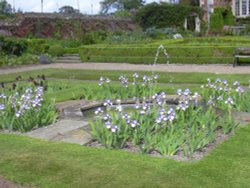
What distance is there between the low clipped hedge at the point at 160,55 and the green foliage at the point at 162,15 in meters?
17.4

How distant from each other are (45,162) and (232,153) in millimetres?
2210

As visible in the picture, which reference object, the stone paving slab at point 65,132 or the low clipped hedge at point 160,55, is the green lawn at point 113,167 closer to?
the stone paving slab at point 65,132

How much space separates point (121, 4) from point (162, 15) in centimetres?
4839

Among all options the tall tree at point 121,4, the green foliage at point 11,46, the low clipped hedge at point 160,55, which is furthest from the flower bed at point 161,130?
the tall tree at point 121,4

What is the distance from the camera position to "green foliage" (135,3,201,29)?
38.2m

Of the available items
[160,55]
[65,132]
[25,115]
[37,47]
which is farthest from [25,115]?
[37,47]

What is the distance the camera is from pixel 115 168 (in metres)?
4.49

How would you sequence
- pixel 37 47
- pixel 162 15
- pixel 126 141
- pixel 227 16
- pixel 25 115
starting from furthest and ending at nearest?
pixel 227 16 < pixel 162 15 < pixel 37 47 < pixel 25 115 < pixel 126 141

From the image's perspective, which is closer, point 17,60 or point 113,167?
point 113,167

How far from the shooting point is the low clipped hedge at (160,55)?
1811 cm

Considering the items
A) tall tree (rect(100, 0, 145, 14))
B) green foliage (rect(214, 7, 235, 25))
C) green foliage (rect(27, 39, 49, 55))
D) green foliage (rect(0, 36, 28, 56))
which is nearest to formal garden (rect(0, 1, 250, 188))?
green foliage (rect(0, 36, 28, 56))

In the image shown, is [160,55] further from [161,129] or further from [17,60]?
[161,129]

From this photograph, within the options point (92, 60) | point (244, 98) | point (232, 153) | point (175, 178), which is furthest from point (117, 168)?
point (92, 60)

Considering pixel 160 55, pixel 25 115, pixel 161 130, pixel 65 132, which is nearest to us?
pixel 161 130
